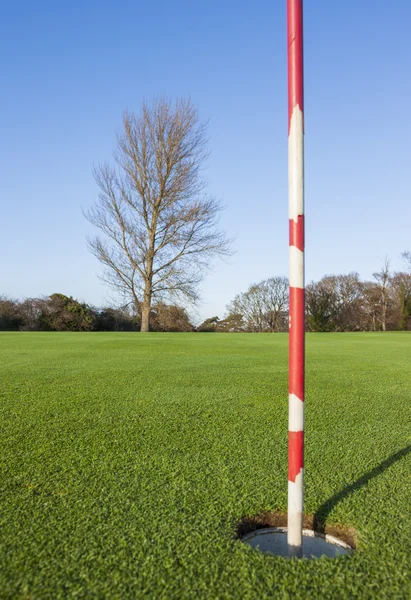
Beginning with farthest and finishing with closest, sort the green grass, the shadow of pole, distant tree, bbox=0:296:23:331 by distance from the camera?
1. distant tree, bbox=0:296:23:331
2. the shadow of pole
3. the green grass

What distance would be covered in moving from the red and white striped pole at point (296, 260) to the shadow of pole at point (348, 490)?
30 cm

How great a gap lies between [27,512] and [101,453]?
76cm

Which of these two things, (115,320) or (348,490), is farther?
(115,320)

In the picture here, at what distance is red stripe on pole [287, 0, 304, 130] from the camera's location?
1.44 metres

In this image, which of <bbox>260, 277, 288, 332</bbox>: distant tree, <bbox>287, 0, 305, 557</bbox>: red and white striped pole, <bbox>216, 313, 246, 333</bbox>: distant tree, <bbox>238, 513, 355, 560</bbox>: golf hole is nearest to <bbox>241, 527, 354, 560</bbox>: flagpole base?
<bbox>238, 513, 355, 560</bbox>: golf hole

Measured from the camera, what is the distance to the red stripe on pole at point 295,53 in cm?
144

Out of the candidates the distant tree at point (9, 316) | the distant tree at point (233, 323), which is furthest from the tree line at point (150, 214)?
the distant tree at point (233, 323)

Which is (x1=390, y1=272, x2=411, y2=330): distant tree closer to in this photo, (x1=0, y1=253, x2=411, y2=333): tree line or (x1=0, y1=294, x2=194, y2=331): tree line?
(x1=0, y1=253, x2=411, y2=333): tree line

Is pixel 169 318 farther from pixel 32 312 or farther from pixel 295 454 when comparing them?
pixel 295 454

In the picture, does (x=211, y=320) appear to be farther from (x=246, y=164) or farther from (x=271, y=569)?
(x=271, y=569)

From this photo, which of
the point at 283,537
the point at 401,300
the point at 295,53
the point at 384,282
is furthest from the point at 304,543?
the point at 384,282

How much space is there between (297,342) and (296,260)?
0.29 meters

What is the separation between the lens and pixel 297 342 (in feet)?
4.72

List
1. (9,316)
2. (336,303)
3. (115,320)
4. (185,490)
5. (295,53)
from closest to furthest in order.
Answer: (295,53) < (185,490) < (9,316) < (115,320) < (336,303)
